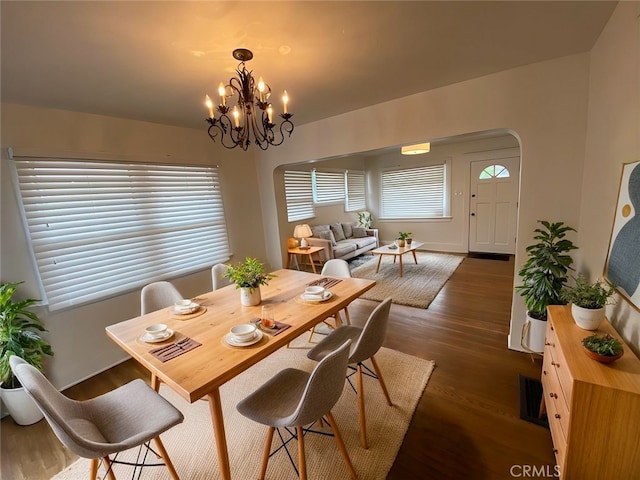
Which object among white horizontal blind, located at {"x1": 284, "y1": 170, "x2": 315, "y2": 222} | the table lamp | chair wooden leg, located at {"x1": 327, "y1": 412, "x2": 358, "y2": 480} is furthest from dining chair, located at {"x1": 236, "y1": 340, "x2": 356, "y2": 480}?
white horizontal blind, located at {"x1": 284, "y1": 170, "x2": 315, "y2": 222}

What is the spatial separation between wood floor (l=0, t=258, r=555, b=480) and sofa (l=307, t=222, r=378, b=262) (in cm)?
201

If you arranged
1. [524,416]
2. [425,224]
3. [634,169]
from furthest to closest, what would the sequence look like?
[425,224] → [524,416] → [634,169]

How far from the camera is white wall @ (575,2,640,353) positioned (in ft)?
4.24

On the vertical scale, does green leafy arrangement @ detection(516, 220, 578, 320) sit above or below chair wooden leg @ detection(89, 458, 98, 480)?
above

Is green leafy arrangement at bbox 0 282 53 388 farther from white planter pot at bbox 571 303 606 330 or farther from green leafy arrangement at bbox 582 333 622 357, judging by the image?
white planter pot at bbox 571 303 606 330

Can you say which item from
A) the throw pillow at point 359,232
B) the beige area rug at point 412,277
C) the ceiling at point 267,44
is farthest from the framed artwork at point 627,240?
the throw pillow at point 359,232

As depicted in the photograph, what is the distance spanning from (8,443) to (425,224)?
6942 mm

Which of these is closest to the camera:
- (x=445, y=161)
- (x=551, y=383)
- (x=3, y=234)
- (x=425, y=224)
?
(x=551, y=383)

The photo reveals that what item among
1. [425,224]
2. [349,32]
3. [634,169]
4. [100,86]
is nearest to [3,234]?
[100,86]

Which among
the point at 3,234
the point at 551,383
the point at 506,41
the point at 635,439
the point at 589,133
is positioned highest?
the point at 506,41

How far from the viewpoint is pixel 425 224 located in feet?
21.6

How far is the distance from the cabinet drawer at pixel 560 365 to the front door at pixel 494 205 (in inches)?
183

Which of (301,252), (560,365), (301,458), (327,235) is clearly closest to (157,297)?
(301,458)

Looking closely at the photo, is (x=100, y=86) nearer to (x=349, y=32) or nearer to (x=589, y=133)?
(x=349, y=32)
